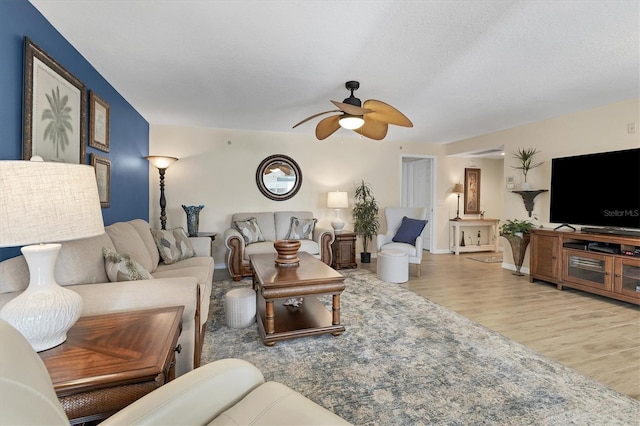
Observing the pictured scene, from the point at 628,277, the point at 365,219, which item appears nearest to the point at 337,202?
the point at 365,219

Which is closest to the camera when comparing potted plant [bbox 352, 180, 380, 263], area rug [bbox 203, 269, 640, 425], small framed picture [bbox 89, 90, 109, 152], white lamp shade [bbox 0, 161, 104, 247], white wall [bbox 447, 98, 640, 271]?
white lamp shade [bbox 0, 161, 104, 247]

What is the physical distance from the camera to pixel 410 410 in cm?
164

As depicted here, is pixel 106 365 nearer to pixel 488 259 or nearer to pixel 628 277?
pixel 628 277

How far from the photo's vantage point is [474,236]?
22.4ft

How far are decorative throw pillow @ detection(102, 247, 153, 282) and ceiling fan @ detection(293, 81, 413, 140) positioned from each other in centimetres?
191

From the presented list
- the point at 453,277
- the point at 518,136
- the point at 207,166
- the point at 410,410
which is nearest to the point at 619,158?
the point at 518,136

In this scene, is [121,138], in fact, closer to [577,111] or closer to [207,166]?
[207,166]

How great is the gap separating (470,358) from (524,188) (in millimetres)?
3468

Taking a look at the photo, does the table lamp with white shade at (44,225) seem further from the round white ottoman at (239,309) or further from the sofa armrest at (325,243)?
the sofa armrest at (325,243)

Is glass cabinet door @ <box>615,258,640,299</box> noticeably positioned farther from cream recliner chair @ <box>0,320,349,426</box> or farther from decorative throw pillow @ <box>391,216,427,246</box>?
cream recliner chair @ <box>0,320,349,426</box>

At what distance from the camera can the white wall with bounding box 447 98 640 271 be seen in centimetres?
362

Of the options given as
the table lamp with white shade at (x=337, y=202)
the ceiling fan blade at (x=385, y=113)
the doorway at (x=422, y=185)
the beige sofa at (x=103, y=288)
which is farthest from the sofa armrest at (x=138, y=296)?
the doorway at (x=422, y=185)

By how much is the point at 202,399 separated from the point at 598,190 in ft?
15.8

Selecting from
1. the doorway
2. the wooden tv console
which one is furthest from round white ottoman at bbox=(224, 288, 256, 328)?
the doorway
